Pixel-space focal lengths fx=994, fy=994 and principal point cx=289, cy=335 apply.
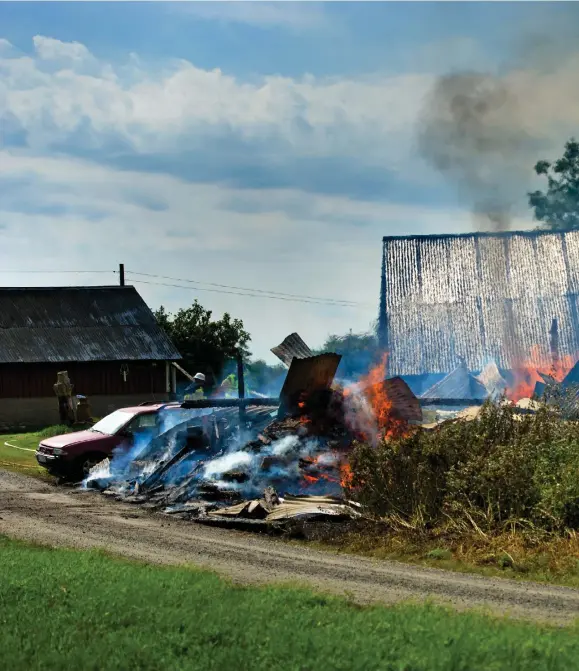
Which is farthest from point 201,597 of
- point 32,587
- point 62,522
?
point 62,522

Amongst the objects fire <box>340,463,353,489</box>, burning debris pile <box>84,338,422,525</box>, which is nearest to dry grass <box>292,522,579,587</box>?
fire <box>340,463,353,489</box>

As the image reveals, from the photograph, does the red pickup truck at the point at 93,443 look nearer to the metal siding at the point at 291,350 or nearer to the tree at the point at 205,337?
the metal siding at the point at 291,350

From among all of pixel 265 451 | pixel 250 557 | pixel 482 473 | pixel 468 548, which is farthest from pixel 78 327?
pixel 468 548

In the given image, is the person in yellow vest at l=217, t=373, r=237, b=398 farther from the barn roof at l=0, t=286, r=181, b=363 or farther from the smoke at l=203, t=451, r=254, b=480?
the smoke at l=203, t=451, r=254, b=480

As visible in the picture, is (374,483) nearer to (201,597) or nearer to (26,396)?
(201,597)

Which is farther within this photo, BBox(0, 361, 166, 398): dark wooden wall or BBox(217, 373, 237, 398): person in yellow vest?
BBox(0, 361, 166, 398): dark wooden wall

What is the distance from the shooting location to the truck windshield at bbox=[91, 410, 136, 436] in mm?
23094

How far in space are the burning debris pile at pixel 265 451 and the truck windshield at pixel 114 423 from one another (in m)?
0.72

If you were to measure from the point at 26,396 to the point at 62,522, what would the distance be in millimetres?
30226

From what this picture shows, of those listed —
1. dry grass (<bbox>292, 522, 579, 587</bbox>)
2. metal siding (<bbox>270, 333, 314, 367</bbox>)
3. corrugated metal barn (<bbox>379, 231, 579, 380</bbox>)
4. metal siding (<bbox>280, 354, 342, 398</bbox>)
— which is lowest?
dry grass (<bbox>292, 522, 579, 587</bbox>)

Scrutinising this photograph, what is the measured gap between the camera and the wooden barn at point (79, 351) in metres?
45.9

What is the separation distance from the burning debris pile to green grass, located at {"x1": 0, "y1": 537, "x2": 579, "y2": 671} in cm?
731

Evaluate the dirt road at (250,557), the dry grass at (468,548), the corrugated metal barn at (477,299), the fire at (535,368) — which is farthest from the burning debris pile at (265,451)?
the corrugated metal barn at (477,299)

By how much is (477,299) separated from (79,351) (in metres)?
19.3
